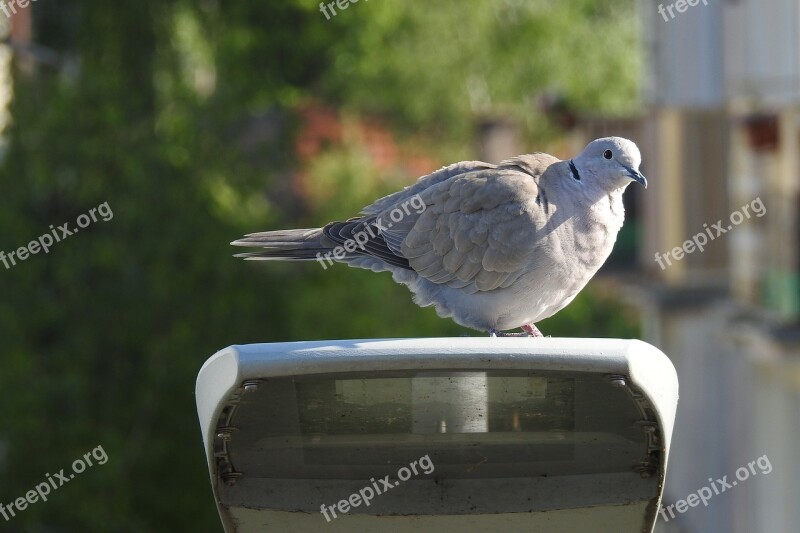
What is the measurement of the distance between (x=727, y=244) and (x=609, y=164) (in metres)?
14.0

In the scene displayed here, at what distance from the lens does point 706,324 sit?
16.5 m

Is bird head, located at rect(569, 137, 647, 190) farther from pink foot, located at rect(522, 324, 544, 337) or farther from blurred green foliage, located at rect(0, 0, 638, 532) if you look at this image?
blurred green foliage, located at rect(0, 0, 638, 532)

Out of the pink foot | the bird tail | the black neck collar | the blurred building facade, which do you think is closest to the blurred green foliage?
the blurred building facade

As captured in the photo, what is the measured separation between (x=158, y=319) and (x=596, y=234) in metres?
6.18

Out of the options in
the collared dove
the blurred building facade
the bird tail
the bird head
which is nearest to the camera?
A: the bird head

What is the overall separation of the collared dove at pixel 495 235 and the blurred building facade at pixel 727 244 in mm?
7560

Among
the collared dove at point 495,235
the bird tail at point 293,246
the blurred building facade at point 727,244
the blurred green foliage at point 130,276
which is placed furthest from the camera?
the blurred building facade at point 727,244

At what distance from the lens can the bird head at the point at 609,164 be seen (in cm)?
288

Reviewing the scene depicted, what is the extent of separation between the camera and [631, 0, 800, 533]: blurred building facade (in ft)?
36.4

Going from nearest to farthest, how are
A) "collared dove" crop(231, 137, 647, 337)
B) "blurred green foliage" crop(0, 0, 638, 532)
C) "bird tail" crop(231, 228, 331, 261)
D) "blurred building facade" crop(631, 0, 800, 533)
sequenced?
1. "collared dove" crop(231, 137, 647, 337)
2. "bird tail" crop(231, 228, 331, 261)
3. "blurred green foliage" crop(0, 0, 638, 532)
4. "blurred building facade" crop(631, 0, 800, 533)

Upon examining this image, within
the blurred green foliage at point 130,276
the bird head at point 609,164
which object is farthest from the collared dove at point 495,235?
the blurred green foliage at point 130,276

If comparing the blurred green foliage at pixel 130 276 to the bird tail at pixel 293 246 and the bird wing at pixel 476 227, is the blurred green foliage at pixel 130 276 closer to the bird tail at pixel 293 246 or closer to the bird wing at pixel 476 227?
the bird tail at pixel 293 246

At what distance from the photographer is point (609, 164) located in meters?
2.90

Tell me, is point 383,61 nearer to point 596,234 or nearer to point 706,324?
point 706,324
